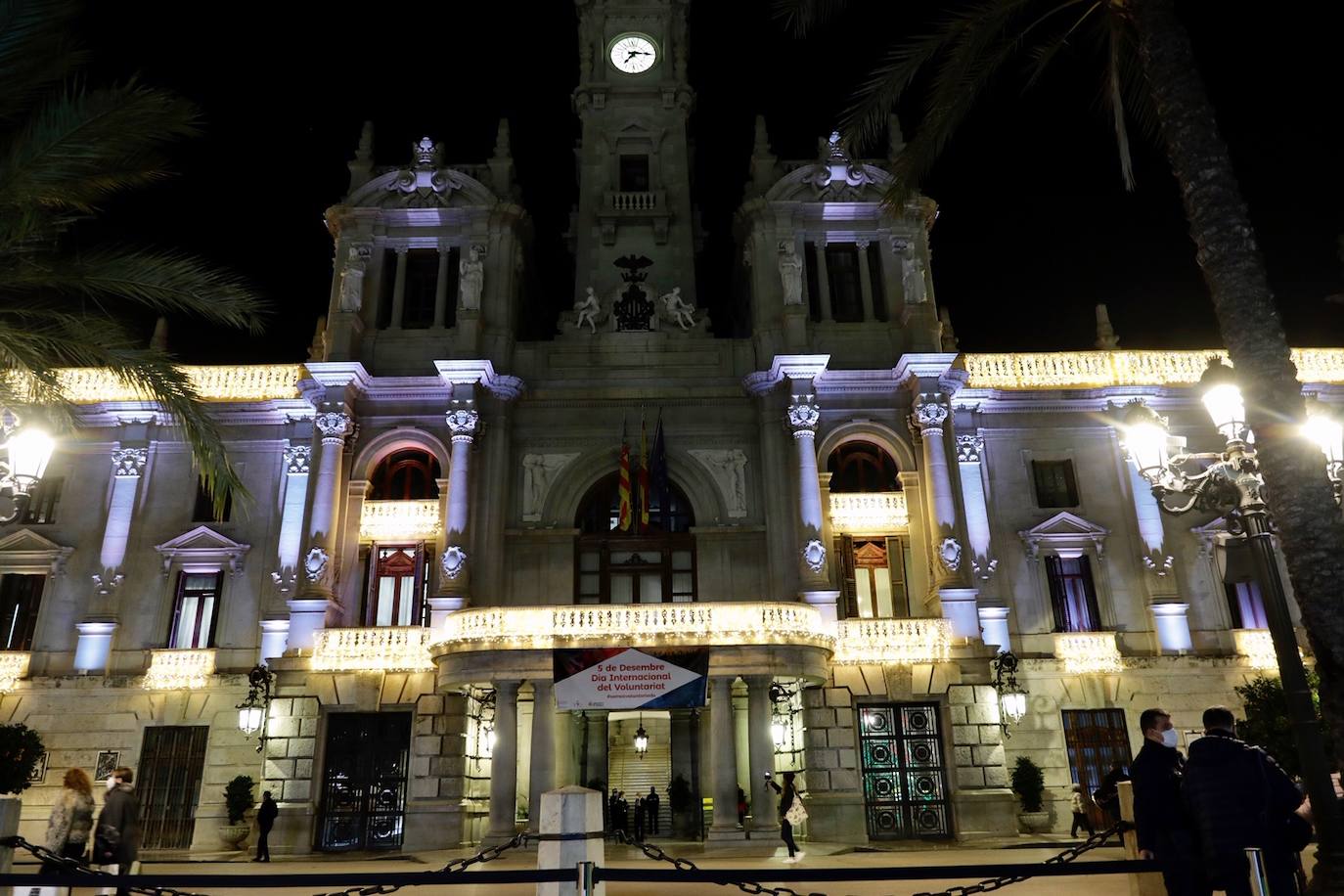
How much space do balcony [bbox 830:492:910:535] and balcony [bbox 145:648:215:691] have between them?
1930 cm

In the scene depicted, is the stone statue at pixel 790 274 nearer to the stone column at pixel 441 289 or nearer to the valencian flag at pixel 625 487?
the valencian flag at pixel 625 487

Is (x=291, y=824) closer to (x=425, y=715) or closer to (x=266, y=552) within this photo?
(x=425, y=715)

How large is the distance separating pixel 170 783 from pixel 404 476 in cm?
1096

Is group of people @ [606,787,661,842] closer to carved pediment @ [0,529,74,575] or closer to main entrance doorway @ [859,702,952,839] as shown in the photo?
main entrance doorway @ [859,702,952,839]

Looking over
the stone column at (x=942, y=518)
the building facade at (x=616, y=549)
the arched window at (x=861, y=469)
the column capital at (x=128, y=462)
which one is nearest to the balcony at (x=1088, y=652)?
the building facade at (x=616, y=549)

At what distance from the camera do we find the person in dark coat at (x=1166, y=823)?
27.9ft

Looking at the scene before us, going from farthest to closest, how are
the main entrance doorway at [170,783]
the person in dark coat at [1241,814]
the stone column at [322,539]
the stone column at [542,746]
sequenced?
the stone column at [322,539] < the main entrance doorway at [170,783] < the stone column at [542,746] < the person in dark coat at [1241,814]

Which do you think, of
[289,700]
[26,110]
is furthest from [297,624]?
[26,110]

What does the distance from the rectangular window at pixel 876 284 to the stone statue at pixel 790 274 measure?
2741 millimetres

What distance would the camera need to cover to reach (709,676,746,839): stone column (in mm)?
22844

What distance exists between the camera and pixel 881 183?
3294cm

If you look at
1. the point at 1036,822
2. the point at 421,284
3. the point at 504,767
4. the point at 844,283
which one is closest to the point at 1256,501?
the point at 1036,822

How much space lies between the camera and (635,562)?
30.2m

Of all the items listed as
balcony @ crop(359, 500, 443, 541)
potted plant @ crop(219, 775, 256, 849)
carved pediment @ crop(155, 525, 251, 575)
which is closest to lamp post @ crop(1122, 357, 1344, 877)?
balcony @ crop(359, 500, 443, 541)
